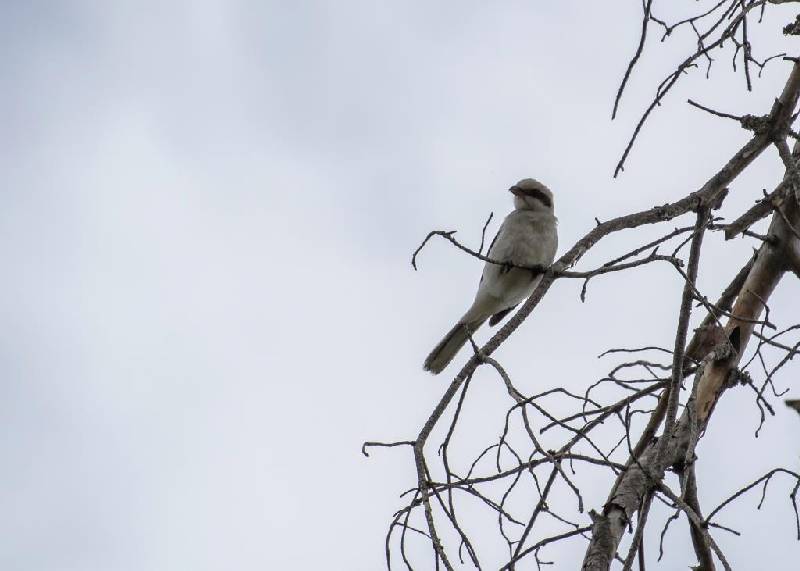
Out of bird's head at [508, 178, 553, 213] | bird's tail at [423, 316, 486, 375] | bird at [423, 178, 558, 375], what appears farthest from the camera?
bird's head at [508, 178, 553, 213]

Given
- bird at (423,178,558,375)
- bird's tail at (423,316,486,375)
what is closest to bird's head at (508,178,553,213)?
bird at (423,178,558,375)

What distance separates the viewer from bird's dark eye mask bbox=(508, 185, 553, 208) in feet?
22.2

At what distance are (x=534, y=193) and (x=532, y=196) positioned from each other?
57 millimetres

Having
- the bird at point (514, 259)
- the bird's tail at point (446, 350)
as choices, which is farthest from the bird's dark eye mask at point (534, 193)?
the bird's tail at point (446, 350)

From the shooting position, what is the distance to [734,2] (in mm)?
4211

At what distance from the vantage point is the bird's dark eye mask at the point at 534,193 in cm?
676

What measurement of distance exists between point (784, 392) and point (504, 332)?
1728 mm

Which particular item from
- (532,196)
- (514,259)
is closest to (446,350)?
(514,259)

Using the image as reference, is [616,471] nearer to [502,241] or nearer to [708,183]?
[708,183]

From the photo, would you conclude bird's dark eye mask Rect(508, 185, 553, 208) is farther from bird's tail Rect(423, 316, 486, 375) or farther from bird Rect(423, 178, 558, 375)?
bird's tail Rect(423, 316, 486, 375)

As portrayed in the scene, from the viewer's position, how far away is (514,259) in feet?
20.3

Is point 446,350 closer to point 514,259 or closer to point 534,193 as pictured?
point 514,259

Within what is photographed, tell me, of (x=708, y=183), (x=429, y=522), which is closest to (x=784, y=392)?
(x=708, y=183)

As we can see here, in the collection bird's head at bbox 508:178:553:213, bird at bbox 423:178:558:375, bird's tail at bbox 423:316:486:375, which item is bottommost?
bird's tail at bbox 423:316:486:375
